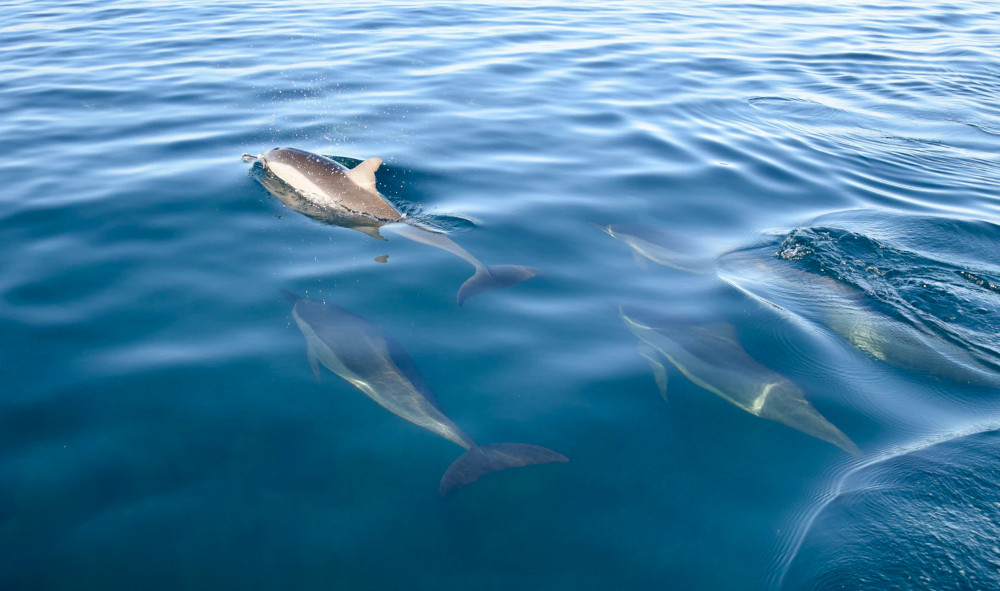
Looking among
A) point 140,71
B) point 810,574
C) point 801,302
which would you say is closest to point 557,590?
point 810,574

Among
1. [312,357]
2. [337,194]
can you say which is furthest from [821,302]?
[337,194]

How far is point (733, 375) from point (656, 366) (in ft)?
2.06

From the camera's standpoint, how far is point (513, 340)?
643 cm

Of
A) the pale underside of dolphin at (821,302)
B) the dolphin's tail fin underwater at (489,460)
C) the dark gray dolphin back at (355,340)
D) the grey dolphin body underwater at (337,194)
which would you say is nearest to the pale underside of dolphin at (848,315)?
the pale underside of dolphin at (821,302)

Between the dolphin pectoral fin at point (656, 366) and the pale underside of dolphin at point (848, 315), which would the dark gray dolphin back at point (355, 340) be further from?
the pale underside of dolphin at point (848, 315)

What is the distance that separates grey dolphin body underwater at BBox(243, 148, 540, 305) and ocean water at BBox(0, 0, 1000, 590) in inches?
9.3

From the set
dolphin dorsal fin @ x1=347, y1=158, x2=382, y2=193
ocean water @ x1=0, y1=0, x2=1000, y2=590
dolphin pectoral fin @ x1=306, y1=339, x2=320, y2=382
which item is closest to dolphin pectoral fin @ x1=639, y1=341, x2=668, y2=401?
ocean water @ x1=0, y1=0, x2=1000, y2=590

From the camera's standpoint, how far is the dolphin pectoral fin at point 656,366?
594 cm

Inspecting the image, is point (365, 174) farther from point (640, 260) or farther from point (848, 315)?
point (848, 315)

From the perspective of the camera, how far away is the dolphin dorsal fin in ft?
28.6

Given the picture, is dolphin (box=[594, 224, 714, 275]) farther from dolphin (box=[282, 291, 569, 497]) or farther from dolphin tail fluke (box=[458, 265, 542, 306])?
dolphin (box=[282, 291, 569, 497])

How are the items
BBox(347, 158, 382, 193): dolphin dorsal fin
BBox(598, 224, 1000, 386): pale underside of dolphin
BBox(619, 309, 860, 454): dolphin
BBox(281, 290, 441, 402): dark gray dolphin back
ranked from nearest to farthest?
BBox(619, 309, 860, 454): dolphin
BBox(281, 290, 441, 402): dark gray dolphin back
BBox(598, 224, 1000, 386): pale underside of dolphin
BBox(347, 158, 382, 193): dolphin dorsal fin

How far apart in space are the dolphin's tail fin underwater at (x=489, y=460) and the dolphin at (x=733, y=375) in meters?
1.65

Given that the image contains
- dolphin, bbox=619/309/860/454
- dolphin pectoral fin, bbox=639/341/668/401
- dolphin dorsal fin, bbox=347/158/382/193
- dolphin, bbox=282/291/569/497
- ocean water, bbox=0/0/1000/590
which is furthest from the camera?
dolphin dorsal fin, bbox=347/158/382/193
